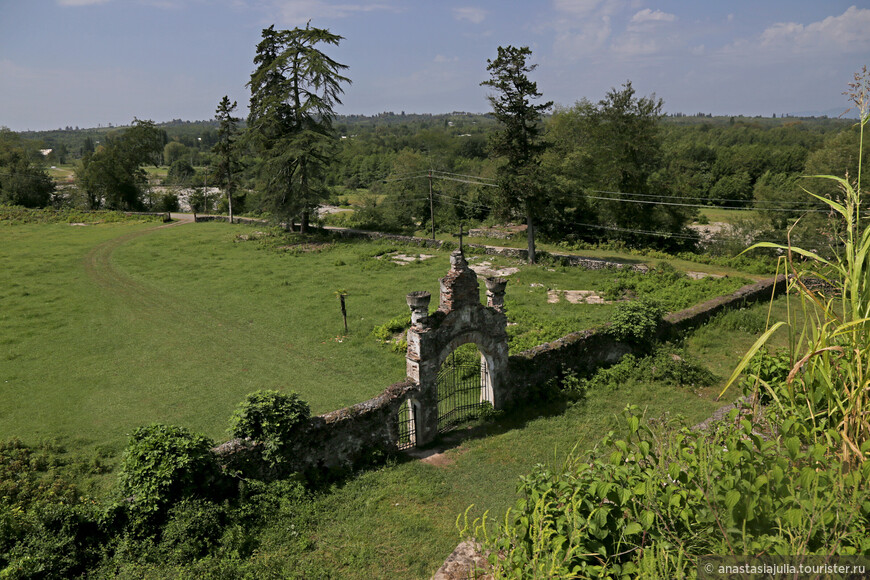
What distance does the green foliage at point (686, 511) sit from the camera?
352 cm

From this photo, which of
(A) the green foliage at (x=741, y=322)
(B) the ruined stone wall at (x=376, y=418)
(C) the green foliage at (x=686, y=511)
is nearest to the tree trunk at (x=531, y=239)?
(A) the green foliage at (x=741, y=322)

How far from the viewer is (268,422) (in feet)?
31.5

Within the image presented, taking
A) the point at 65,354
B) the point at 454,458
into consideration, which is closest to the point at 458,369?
the point at 454,458

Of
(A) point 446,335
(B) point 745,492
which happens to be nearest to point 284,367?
(A) point 446,335

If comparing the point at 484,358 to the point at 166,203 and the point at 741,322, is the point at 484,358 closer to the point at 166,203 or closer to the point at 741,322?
the point at 741,322

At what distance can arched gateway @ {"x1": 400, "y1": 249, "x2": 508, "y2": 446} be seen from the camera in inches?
446

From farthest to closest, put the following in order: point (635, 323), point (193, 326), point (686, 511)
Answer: point (193, 326), point (635, 323), point (686, 511)

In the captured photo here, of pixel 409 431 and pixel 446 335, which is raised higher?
pixel 446 335

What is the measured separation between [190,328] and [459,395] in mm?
12469

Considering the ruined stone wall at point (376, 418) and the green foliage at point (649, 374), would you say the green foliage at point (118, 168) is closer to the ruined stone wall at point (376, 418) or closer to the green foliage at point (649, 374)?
the ruined stone wall at point (376, 418)

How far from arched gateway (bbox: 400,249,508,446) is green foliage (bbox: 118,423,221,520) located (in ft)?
14.3

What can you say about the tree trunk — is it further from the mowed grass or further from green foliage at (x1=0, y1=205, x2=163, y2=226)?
green foliage at (x1=0, y1=205, x2=163, y2=226)

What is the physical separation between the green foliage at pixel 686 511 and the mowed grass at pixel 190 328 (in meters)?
9.91

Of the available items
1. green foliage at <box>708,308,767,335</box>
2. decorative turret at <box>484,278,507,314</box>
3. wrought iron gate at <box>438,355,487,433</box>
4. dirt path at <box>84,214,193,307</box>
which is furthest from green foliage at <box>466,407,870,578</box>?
dirt path at <box>84,214,193,307</box>
